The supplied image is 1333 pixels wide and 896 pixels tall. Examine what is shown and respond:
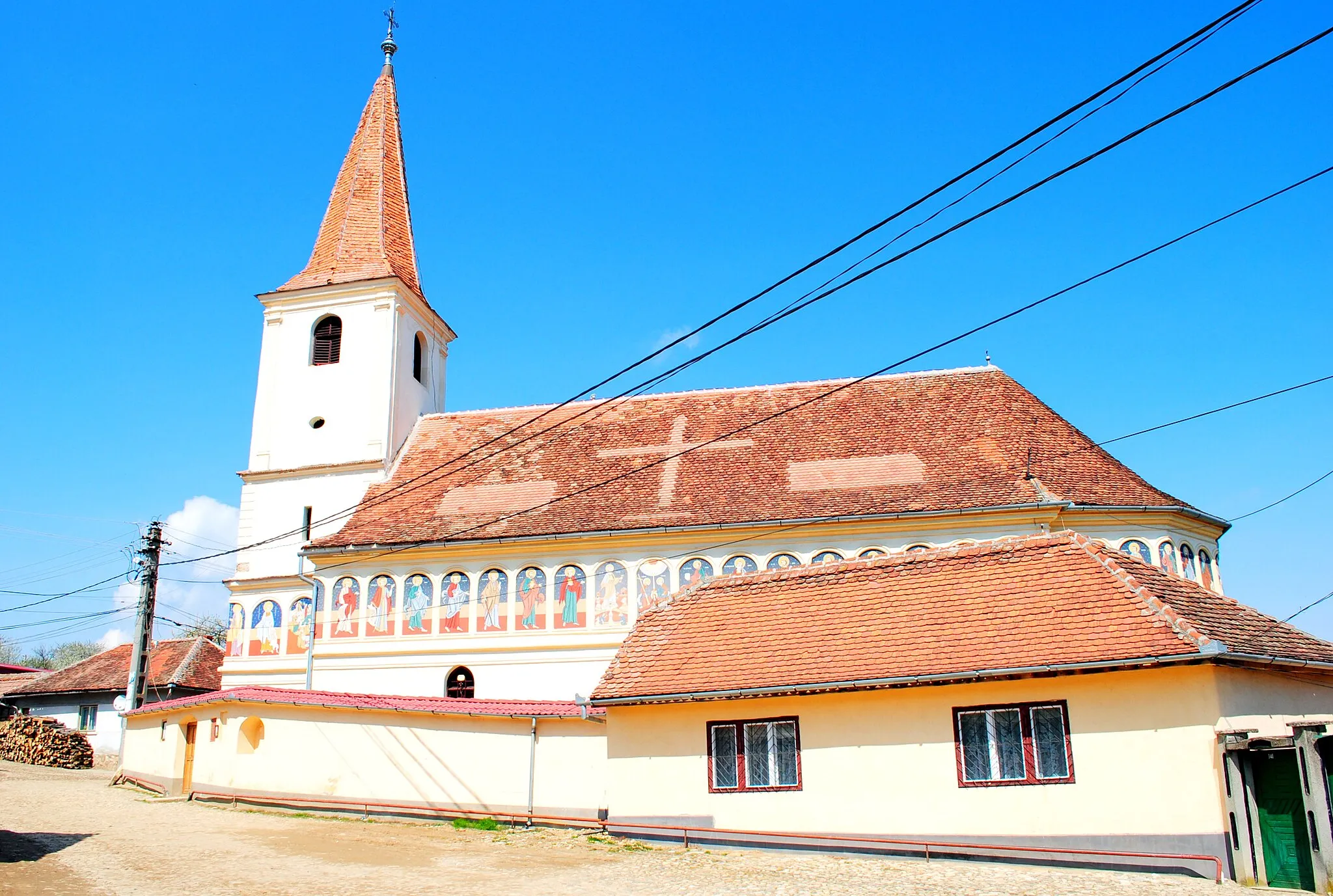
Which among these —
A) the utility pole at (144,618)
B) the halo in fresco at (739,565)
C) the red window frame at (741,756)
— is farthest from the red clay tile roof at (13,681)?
the red window frame at (741,756)

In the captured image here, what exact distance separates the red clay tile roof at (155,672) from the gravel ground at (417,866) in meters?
20.7

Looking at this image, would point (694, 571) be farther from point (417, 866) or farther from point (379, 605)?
point (417, 866)

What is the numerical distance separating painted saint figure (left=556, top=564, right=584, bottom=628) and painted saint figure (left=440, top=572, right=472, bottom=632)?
7.48 ft

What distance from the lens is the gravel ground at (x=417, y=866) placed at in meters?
12.2

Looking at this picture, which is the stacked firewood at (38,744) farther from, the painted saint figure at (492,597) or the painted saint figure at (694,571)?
the painted saint figure at (694,571)

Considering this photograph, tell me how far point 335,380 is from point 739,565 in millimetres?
13745

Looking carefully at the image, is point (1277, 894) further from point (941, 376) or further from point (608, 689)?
point (941, 376)

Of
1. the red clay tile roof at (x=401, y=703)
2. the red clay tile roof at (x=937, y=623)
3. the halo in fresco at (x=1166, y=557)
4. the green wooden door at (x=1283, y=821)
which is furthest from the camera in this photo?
the halo in fresco at (x=1166, y=557)

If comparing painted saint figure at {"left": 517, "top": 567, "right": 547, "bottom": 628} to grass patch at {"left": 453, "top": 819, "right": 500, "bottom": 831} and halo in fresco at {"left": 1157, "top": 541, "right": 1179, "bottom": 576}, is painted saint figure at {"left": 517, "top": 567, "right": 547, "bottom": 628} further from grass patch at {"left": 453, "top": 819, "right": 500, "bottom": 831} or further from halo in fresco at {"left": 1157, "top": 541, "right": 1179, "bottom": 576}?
halo in fresco at {"left": 1157, "top": 541, "right": 1179, "bottom": 576}

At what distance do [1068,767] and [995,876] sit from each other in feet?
6.71

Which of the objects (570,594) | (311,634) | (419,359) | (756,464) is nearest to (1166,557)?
(756,464)

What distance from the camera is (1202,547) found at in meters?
25.6

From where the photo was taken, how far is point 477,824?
18594 mm

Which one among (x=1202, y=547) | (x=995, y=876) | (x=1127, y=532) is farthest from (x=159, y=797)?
(x=1202, y=547)
